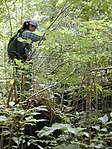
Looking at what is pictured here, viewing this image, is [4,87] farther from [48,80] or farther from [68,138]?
[68,138]

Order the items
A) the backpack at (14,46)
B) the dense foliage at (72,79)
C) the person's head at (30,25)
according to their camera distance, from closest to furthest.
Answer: the dense foliage at (72,79)
the backpack at (14,46)
the person's head at (30,25)

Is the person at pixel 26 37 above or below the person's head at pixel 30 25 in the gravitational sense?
below

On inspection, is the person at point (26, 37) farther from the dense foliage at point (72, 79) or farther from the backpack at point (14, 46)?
the dense foliage at point (72, 79)

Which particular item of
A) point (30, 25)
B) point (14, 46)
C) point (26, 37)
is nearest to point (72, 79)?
point (26, 37)

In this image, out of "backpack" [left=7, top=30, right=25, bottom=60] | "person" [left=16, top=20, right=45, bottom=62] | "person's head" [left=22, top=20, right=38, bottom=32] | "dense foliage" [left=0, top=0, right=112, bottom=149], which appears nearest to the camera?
"dense foliage" [left=0, top=0, right=112, bottom=149]

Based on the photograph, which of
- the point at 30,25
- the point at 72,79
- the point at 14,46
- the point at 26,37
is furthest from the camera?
the point at 30,25

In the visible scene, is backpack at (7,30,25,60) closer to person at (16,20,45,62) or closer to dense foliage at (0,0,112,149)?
person at (16,20,45,62)

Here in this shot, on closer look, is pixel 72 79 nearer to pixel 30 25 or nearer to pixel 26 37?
pixel 26 37

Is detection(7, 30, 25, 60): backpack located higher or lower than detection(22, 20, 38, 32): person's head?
lower

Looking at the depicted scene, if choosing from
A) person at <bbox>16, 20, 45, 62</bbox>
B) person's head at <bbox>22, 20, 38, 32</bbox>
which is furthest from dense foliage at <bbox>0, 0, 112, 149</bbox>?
person's head at <bbox>22, 20, 38, 32</bbox>

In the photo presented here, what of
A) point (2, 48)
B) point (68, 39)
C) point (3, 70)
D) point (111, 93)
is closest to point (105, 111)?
point (111, 93)

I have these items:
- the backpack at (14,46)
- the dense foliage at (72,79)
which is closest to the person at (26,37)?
the backpack at (14,46)

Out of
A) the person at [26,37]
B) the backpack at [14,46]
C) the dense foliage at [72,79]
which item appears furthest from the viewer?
the backpack at [14,46]

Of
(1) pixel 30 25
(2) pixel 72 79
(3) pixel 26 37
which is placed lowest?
(2) pixel 72 79
